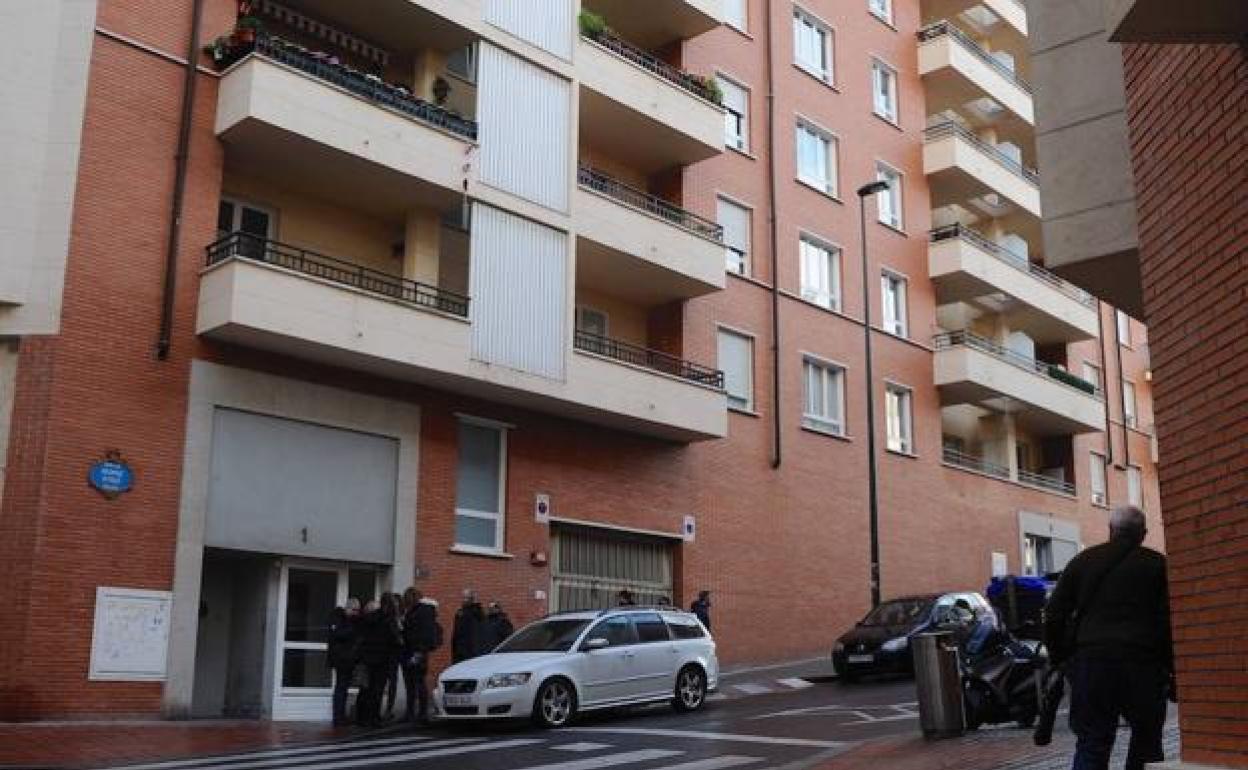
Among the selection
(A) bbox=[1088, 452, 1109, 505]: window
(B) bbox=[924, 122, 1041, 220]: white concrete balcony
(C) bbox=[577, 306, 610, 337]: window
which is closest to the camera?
(C) bbox=[577, 306, 610, 337]: window

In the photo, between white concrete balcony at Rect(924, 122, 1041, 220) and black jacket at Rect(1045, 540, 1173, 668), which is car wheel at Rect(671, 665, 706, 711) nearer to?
black jacket at Rect(1045, 540, 1173, 668)

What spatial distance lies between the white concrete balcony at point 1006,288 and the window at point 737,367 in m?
8.46

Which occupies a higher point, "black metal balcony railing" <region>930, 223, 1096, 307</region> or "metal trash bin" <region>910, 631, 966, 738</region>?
"black metal balcony railing" <region>930, 223, 1096, 307</region>

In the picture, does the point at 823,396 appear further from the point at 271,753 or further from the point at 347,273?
the point at 271,753

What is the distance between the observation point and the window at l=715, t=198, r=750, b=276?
28.5 meters

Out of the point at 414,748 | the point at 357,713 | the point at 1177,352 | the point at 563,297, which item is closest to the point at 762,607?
the point at 563,297

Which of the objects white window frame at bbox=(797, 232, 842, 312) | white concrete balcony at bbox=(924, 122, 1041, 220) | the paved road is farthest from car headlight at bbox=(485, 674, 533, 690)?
white concrete balcony at bbox=(924, 122, 1041, 220)

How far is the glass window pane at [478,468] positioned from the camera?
72.6 feet

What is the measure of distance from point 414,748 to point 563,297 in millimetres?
10215

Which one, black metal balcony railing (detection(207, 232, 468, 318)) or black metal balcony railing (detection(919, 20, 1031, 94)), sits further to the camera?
black metal balcony railing (detection(919, 20, 1031, 94))

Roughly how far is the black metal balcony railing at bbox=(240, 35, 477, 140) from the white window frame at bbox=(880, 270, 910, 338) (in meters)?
14.5

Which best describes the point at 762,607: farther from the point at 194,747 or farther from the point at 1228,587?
the point at 1228,587

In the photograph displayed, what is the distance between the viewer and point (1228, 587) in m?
5.95

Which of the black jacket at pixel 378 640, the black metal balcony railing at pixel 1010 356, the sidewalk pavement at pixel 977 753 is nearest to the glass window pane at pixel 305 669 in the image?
the black jacket at pixel 378 640
